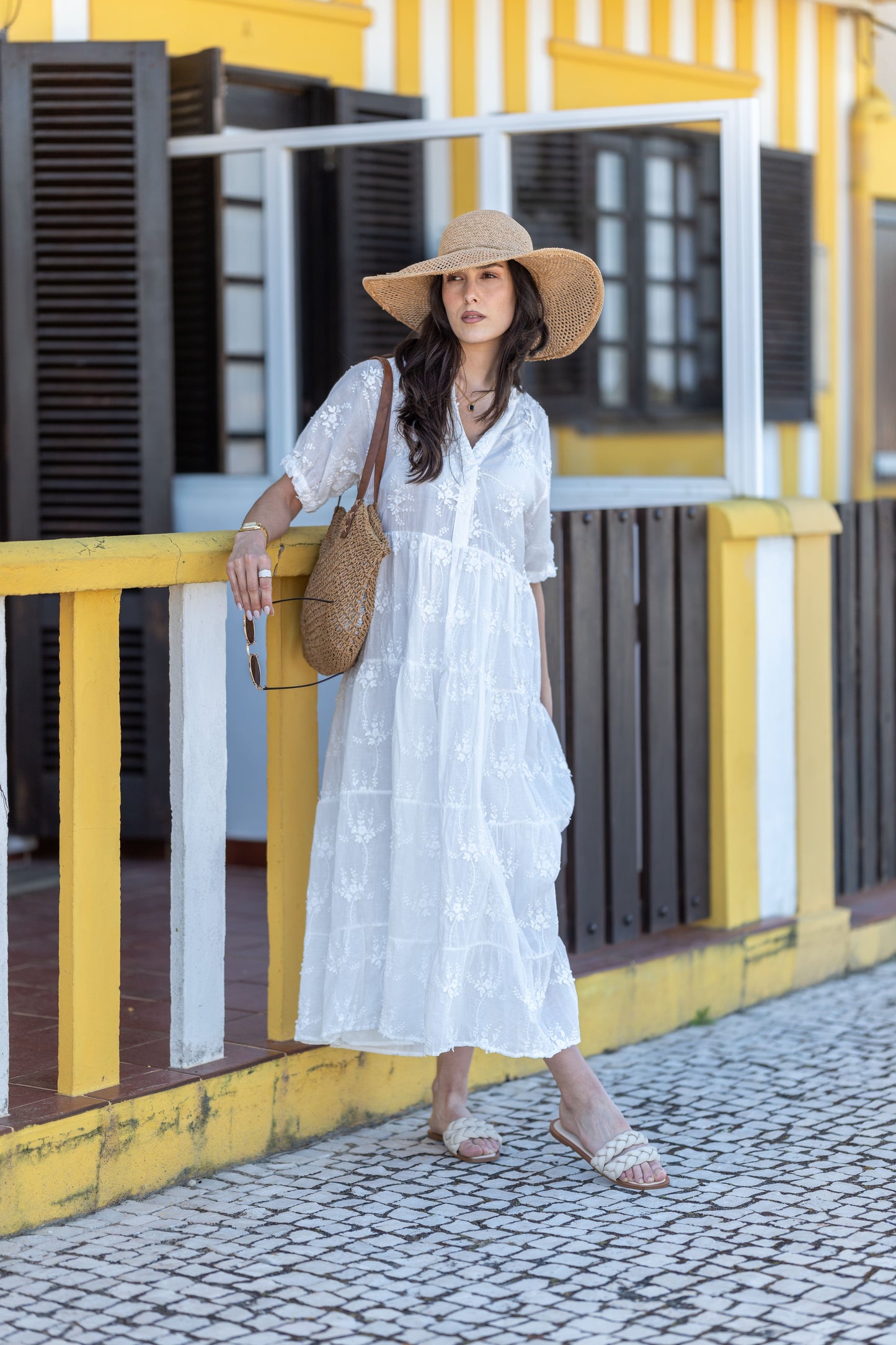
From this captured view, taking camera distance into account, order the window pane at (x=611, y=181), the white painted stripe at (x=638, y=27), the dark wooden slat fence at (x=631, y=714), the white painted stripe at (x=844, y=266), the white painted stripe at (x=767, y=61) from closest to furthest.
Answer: the dark wooden slat fence at (x=631, y=714), the window pane at (x=611, y=181), the white painted stripe at (x=638, y=27), the white painted stripe at (x=767, y=61), the white painted stripe at (x=844, y=266)

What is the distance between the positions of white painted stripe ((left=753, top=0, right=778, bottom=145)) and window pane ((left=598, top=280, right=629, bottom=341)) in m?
1.75

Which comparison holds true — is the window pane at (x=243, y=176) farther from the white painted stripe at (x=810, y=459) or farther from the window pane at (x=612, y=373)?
the white painted stripe at (x=810, y=459)

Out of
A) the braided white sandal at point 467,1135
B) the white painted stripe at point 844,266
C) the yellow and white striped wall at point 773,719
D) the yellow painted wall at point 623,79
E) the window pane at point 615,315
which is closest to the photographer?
the braided white sandal at point 467,1135

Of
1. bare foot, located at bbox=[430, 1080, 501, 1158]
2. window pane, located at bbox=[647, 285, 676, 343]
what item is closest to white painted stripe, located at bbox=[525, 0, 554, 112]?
window pane, located at bbox=[647, 285, 676, 343]

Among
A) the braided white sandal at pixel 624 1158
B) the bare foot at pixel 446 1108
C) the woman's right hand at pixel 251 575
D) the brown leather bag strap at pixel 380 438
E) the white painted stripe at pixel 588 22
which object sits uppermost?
the white painted stripe at pixel 588 22

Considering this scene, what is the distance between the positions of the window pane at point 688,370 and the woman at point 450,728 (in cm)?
232

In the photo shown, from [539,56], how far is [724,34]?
4.23 feet

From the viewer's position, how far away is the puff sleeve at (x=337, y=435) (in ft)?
11.9

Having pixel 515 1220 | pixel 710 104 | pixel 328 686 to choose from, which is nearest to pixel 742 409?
pixel 710 104

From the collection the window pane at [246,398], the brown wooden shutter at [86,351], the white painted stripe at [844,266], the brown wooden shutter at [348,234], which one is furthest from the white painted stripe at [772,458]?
the brown wooden shutter at [86,351]

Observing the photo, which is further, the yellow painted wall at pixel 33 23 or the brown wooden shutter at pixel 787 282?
the brown wooden shutter at pixel 787 282

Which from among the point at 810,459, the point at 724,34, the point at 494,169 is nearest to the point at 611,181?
the point at 494,169

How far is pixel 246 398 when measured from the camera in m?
6.23

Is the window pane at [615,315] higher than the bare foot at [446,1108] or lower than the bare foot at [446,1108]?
higher
